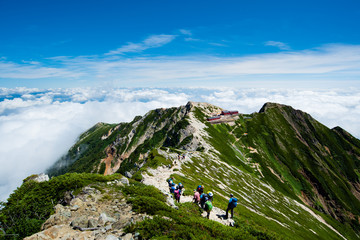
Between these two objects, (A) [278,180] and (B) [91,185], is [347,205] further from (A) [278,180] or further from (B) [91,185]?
(B) [91,185]

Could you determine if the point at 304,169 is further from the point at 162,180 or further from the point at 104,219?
the point at 104,219

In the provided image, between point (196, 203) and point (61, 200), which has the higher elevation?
point (61, 200)

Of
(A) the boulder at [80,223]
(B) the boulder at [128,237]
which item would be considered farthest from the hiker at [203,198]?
(A) the boulder at [80,223]

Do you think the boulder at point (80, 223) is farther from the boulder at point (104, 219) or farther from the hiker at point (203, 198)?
the hiker at point (203, 198)

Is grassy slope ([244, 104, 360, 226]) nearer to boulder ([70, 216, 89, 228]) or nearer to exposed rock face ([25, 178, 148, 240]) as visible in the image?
exposed rock face ([25, 178, 148, 240])

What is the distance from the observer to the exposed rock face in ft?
45.5

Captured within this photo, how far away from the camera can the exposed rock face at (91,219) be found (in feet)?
45.5

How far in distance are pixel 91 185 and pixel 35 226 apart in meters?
7.53

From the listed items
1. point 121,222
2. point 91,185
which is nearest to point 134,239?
point 121,222

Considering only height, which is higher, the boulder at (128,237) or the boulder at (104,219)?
the boulder at (128,237)

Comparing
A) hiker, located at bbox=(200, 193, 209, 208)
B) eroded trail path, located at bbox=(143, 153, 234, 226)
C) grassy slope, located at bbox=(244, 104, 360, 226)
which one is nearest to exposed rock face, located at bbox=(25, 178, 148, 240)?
hiker, located at bbox=(200, 193, 209, 208)

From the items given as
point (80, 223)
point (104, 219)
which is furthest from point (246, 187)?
point (80, 223)

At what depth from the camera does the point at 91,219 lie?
15266 millimetres

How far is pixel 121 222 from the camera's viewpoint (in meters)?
15.5
